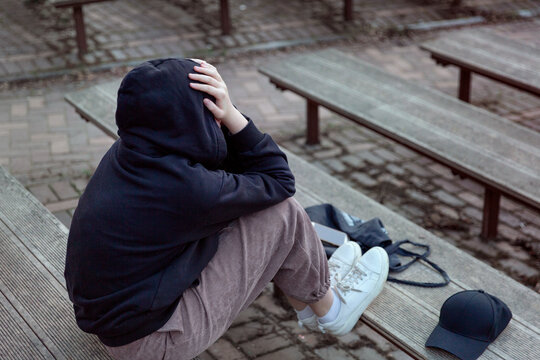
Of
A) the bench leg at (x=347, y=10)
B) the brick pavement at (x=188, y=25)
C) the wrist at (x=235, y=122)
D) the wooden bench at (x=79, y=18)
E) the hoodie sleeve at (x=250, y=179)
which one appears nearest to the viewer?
the hoodie sleeve at (x=250, y=179)

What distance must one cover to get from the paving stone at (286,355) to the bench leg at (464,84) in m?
2.90

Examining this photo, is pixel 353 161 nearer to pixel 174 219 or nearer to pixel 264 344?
pixel 264 344

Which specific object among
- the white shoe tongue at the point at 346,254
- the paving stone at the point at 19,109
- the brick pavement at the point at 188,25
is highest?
the white shoe tongue at the point at 346,254

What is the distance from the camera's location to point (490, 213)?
12.8 ft

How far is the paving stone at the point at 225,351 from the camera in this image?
10.1 feet

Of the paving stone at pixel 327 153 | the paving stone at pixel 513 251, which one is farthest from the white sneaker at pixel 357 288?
the paving stone at pixel 327 153

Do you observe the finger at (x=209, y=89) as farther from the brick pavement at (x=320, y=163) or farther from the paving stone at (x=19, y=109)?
the paving stone at (x=19, y=109)

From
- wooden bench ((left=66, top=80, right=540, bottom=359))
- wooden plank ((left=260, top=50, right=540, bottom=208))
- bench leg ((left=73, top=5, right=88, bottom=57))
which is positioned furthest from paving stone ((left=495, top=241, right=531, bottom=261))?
bench leg ((left=73, top=5, right=88, bottom=57))

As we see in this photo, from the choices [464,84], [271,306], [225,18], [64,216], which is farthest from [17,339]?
[225,18]

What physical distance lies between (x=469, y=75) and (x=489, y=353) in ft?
10.8

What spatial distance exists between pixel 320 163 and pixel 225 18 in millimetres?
2438

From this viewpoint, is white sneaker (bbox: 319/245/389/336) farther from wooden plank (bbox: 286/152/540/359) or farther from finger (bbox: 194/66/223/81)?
finger (bbox: 194/66/223/81)

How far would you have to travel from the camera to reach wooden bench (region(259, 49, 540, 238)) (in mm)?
3604

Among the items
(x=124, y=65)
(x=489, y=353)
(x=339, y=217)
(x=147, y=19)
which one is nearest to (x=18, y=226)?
(x=339, y=217)
